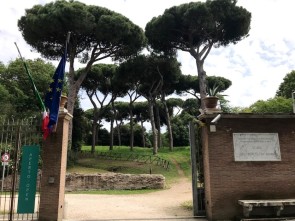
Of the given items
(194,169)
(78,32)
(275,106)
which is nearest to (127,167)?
(78,32)

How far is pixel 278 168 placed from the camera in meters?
8.39

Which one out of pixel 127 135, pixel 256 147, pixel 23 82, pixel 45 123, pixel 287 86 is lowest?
pixel 256 147

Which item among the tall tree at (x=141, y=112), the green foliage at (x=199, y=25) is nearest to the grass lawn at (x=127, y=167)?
the green foliage at (x=199, y=25)

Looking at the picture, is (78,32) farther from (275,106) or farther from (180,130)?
(180,130)

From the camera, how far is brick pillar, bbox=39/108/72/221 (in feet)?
24.8

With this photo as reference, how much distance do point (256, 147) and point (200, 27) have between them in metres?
17.1

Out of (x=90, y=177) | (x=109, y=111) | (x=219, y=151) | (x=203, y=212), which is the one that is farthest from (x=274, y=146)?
(x=109, y=111)

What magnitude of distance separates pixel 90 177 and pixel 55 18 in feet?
35.9

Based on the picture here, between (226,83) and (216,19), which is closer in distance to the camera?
(216,19)

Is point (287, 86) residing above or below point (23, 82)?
above

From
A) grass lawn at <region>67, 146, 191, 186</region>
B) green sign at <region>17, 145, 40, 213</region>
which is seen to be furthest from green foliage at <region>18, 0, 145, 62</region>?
green sign at <region>17, 145, 40, 213</region>

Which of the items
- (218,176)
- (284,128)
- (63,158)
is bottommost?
(218,176)

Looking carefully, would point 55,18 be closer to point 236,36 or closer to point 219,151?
point 236,36

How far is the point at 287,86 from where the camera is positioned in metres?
35.6
